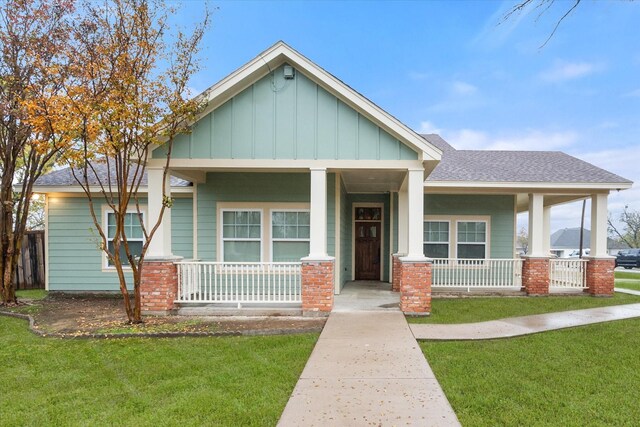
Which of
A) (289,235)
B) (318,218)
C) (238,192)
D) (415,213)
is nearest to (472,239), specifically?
(415,213)

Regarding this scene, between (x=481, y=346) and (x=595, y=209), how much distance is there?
7744mm

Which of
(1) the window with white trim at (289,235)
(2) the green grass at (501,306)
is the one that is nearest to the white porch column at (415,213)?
(2) the green grass at (501,306)

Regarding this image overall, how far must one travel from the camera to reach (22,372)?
4617 mm

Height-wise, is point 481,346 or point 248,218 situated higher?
point 248,218

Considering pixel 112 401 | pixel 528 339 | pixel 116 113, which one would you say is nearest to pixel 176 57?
pixel 116 113

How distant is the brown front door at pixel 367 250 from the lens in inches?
496

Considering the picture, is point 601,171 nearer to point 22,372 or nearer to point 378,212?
point 378,212

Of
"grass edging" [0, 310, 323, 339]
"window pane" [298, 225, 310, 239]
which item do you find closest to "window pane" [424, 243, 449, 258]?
"window pane" [298, 225, 310, 239]

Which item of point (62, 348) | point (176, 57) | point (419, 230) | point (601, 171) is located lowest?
point (62, 348)

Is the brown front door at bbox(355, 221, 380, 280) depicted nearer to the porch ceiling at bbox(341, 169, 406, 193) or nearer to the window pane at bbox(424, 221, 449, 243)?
the porch ceiling at bbox(341, 169, 406, 193)

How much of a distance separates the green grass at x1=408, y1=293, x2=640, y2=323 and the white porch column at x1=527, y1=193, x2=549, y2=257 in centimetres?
129

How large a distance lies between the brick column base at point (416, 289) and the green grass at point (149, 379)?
2349 mm

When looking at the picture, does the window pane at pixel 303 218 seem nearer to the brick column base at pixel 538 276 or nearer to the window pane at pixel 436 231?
the window pane at pixel 436 231

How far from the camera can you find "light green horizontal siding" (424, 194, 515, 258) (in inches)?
457
